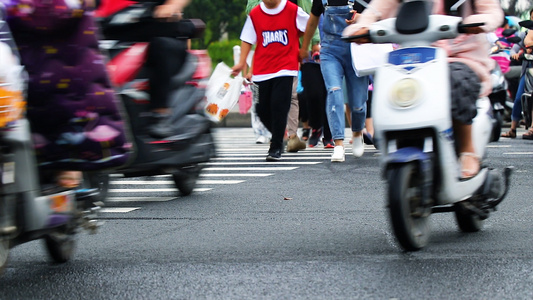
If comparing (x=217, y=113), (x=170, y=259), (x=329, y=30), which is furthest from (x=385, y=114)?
(x=217, y=113)

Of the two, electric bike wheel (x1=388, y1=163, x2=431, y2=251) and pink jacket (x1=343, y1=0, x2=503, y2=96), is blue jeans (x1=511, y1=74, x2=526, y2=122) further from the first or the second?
electric bike wheel (x1=388, y1=163, x2=431, y2=251)

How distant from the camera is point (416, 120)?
464 centimetres

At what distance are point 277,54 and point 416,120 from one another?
6.29 metres

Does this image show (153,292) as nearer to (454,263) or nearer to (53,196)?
(53,196)

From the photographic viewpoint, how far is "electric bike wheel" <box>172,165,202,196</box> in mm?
7473

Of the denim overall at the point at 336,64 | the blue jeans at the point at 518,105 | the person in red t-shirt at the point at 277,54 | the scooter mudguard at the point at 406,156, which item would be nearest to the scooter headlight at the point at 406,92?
the scooter mudguard at the point at 406,156

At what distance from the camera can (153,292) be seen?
159 inches

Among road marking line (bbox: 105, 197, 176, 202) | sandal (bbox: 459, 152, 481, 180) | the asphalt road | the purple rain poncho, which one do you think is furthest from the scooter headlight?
road marking line (bbox: 105, 197, 176, 202)

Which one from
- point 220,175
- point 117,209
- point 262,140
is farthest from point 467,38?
point 262,140

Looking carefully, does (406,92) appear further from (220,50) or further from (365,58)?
(220,50)

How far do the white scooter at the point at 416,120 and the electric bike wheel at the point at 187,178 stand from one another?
2835mm

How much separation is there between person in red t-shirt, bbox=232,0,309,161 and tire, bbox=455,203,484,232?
538cm

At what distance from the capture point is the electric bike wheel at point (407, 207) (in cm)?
448

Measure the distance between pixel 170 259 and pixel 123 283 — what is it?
58cm
